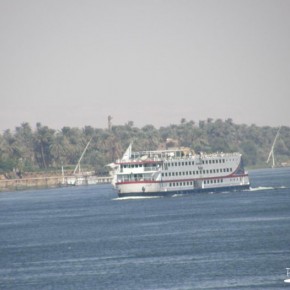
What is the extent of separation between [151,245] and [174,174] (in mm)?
69031

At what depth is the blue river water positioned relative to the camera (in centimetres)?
7906

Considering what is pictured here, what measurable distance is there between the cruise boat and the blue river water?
14.7 feet

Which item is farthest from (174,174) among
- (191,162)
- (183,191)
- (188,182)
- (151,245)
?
(151,245)

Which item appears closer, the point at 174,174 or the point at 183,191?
the point at 174,174

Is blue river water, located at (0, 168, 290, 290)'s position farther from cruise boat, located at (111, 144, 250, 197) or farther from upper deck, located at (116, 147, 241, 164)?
upper deck, located at (116, 147, 241, 164)

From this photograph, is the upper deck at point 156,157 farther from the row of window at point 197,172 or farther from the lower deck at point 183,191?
the lower deck at point 183,191

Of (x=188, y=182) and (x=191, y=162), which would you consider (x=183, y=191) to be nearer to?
(x=188, y=182)

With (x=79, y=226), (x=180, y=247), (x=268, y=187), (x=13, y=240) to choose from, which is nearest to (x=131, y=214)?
(x=79, y=226)

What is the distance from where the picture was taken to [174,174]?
16938cm

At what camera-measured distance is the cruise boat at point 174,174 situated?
6511 inches

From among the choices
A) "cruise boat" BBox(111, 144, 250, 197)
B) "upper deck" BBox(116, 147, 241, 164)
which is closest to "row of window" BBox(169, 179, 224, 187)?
"cruise boat" BBox(111, 144, 250, 197)

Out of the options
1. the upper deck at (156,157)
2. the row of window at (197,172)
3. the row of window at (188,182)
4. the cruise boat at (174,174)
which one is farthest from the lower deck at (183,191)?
the upper deck at (156,157)

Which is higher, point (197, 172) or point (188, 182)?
point (197, 172)

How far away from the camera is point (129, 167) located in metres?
164
